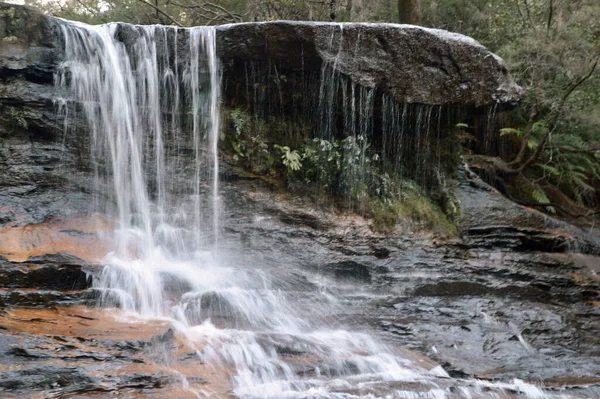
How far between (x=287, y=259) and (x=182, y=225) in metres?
1.88

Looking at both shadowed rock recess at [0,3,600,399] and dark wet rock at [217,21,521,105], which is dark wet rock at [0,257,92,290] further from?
dark wet rock at [217,21,521,105]

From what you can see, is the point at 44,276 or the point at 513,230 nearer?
the point at 44,276

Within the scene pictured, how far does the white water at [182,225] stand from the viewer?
19.7 ft

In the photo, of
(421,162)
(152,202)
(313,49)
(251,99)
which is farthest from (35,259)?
(421,162)

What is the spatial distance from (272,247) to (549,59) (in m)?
6.79

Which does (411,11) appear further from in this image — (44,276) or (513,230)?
(44,276)

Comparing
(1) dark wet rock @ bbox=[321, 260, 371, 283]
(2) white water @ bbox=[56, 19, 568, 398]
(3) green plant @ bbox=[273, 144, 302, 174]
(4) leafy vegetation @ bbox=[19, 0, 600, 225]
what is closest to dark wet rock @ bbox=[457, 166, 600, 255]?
(4) leafy vegetation @ bbox=[19, 0, 600, 225]

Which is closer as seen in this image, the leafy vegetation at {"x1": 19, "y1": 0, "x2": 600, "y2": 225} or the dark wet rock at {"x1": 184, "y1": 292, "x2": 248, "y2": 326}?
the dark wet rock at {"x1": 184, "y1": 292, "x2": 248, "y2": 326}

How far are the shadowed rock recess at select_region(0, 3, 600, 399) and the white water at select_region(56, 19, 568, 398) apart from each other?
35 millimetres

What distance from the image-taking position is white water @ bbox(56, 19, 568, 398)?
19.7 feet

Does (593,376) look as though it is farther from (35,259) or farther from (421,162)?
(35,259)

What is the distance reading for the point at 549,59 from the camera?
10.8m

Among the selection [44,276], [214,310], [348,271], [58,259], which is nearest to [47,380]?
[44,276]

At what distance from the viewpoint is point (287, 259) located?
845 cm
